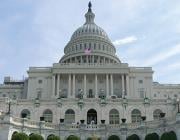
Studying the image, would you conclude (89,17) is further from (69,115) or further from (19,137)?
(19,137)

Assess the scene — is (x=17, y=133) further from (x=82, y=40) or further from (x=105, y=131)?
(x=82, y=40)

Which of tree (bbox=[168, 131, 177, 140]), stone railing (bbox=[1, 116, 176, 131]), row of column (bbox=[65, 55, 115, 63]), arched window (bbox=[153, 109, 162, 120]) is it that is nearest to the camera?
tree (bbox=[168, 131, 177, 140])

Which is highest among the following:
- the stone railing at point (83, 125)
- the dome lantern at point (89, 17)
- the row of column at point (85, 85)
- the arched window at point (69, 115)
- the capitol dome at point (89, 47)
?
the dome lantern at point (89, 17)

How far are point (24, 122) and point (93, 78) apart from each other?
55.5m

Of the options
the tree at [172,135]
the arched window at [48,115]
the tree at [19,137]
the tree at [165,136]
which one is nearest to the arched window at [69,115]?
the arched window at [48,115]

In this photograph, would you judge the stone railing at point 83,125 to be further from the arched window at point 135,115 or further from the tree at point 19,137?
the arched window at point 135,115

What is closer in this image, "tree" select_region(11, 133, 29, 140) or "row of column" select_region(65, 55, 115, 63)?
"tree" select_region(11, 133, 29, 140)

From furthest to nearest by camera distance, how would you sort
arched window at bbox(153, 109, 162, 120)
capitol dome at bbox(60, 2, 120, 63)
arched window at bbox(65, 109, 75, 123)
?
1. capitol dome at bbox(60, 2, 120, 63)
2. arched window at bbox(153, 109, 162, 120)
3. arched window at bbox(65, 109, 75, 123)

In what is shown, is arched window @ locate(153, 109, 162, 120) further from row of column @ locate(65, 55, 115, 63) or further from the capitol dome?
row of column @ locate(65, 55, 115, 63)

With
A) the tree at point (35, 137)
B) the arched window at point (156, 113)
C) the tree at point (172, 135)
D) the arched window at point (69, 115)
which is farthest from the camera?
the arched window at point (156, 113)

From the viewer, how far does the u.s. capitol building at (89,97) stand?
231 ft

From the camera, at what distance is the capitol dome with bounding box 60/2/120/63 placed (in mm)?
144375

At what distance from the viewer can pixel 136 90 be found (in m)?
121

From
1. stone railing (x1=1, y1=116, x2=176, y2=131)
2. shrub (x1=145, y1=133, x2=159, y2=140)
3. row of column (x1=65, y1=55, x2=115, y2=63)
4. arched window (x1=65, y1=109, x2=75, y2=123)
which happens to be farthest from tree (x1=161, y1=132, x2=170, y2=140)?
row of column (x1=65, y1=55, x2=115, y2=63)
